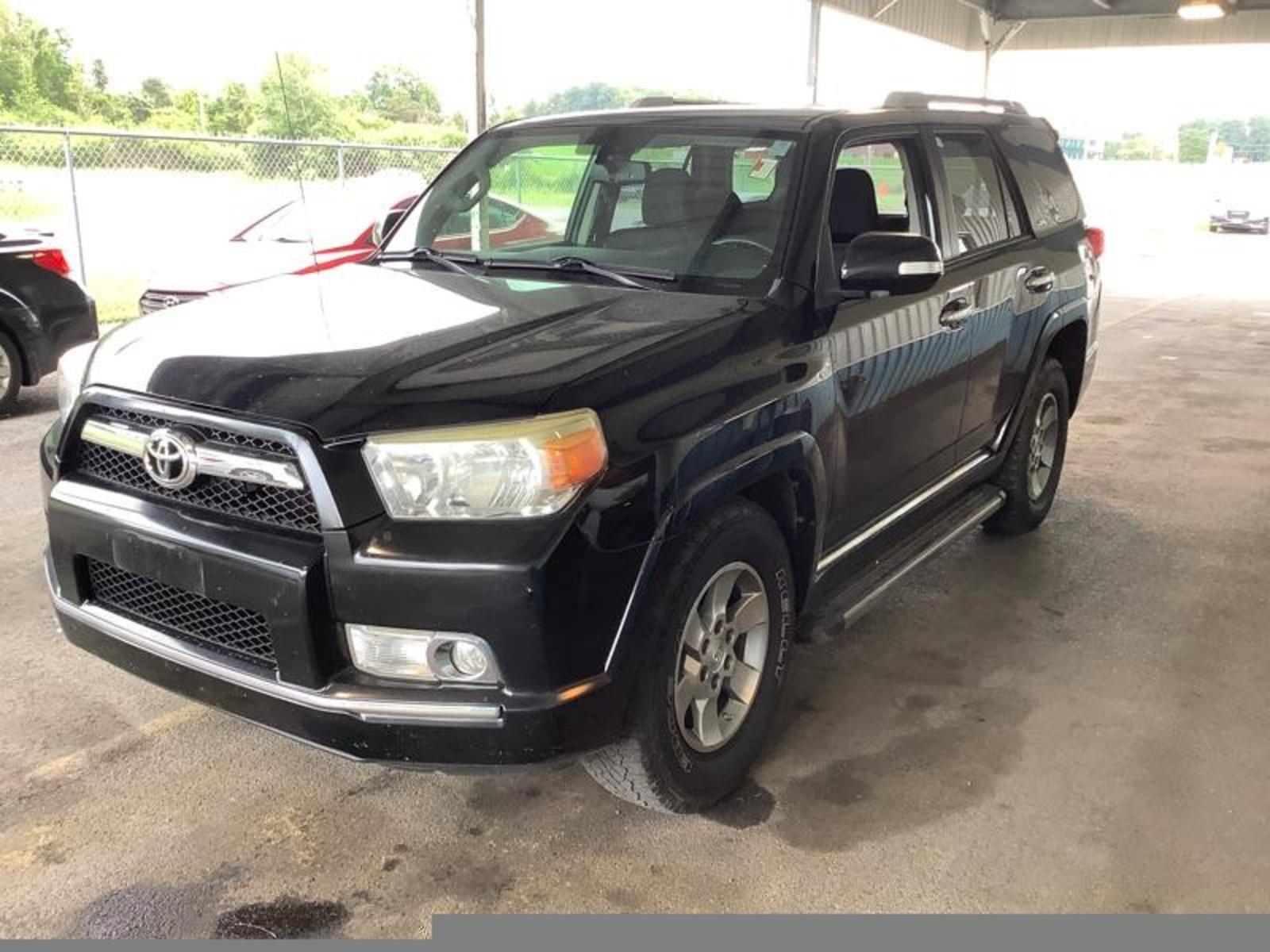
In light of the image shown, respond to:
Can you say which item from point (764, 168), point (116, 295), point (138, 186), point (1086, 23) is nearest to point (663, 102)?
point (764, 168)

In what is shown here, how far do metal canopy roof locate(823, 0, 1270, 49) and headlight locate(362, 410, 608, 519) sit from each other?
2321 centimetres

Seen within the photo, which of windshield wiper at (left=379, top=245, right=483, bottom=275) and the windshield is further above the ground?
the windshield

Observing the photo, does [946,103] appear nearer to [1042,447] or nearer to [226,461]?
[1042,447]

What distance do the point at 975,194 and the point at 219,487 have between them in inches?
119

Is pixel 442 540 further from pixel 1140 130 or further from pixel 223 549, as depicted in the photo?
pixel 1140 130

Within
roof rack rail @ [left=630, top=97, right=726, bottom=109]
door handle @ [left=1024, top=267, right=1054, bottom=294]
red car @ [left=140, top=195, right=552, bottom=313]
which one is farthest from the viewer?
red car @ [left=140, top=195, right=552, bottom=313]

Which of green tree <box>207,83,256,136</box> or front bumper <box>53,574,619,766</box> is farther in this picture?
green tree <box>207,83,256,136</box>

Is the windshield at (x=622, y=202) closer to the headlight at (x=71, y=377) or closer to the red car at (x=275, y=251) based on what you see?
the headlight at (x=71, y=377)

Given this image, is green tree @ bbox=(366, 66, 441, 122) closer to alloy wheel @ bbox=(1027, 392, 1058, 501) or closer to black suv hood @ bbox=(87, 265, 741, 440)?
black suv hood @ bbox=(87, 265, 741, 440)

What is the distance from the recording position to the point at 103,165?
1178 centimetres

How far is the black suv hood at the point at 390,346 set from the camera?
7.84 ft

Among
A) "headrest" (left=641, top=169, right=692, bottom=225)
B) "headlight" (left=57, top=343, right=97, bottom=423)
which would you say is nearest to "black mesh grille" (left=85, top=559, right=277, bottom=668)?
"headlight" (left=57, top=343, right=97, bottom=423)

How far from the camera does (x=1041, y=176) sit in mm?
4949

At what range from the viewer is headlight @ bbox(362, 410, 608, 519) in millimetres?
2312
